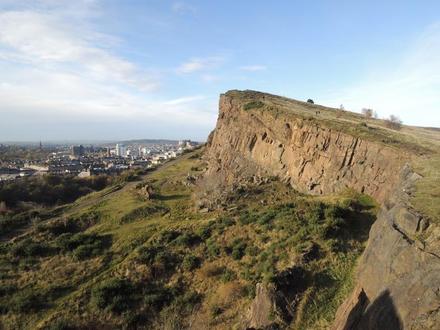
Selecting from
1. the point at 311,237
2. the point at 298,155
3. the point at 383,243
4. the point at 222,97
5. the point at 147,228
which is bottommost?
the point at 147,228

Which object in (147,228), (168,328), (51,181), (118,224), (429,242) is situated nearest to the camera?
(429,242)

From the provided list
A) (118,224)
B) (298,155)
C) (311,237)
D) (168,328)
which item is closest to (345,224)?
(311,237)

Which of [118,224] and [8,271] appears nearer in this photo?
[8,271]

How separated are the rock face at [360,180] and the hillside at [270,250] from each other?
0.22ft

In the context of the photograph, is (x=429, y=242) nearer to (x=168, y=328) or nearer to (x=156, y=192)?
(x=168, y=328)

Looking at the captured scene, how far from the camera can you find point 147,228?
30547mm

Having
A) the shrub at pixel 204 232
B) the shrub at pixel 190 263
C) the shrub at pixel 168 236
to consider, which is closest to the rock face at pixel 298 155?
the shrub at pixel 204 232

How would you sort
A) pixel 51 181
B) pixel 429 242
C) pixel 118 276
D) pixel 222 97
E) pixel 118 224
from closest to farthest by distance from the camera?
pixel 429 242
pixel 118 276
pixel 118 224
pixel 222 97
pixel 51 181

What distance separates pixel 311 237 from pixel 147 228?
1495cm

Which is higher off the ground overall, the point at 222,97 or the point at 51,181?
the point at 222,97

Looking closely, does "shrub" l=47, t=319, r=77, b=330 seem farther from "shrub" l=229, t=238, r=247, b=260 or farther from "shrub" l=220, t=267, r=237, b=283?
"shrub" l=229, t=238, r=247, b=260

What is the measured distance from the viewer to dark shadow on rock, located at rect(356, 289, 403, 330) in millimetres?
10055

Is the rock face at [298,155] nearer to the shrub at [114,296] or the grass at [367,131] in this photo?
the grass at [367,131]

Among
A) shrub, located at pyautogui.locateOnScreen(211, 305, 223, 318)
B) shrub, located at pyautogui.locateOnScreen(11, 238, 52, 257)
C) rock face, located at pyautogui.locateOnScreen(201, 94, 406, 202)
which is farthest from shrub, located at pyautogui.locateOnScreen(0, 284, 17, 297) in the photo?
rock face, located at pyautogui.locateOnScreen(201, 94, 406, 202)
